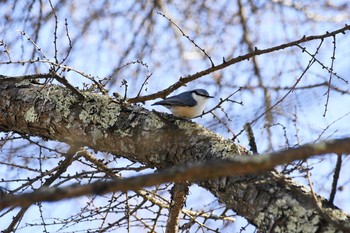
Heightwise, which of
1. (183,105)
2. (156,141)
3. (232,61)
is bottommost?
(156,141)

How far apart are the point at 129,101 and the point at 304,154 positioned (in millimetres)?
1412

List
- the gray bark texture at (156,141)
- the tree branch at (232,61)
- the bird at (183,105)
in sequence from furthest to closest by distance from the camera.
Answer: the bird at (183,105) < the tree branch at (232,61) < the gray bark texture at (156,141)

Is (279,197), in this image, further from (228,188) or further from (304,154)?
(304,154)

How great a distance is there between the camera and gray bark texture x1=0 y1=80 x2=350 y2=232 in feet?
5.14

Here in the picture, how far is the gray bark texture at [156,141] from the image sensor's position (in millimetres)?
1565

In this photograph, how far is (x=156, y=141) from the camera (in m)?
2.03

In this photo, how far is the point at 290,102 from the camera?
5.06 ft

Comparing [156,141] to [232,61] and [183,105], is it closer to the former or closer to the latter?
[232,61]

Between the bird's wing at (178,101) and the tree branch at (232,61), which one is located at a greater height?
the bird's wing at (178,101)

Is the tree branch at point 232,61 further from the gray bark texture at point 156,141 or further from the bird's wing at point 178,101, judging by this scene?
the bird's wing at point 178,101

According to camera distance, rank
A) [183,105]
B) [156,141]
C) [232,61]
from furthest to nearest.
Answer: [183,105] < [232,61] < [156,141]

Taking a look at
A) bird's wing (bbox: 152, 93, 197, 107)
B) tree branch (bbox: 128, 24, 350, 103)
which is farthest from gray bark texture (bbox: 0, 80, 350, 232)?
bird's wing (bbox: 152, 93, 197, 107)

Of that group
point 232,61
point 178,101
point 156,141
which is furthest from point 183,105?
point 156,141

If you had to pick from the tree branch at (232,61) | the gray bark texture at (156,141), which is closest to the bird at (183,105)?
the tree branch at (232,61)
